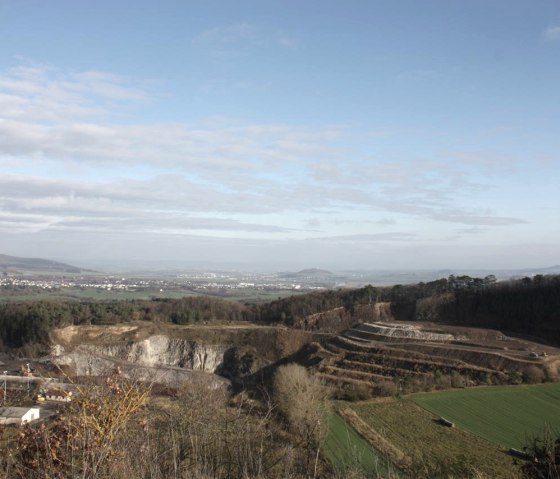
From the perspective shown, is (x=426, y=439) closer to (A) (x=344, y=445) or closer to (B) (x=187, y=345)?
(A) (x=344, y=445)

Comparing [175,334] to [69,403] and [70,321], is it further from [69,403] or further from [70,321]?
[69,403]

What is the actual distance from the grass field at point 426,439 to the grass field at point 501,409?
0.97 meters

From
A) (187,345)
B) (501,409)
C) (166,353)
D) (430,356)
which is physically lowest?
(166,353)

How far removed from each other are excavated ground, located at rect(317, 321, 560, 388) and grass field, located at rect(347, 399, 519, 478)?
19.8ft

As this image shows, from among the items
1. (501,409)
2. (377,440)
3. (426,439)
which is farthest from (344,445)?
(501,409)

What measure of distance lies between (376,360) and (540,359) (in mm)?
10858

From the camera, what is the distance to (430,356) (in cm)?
3706

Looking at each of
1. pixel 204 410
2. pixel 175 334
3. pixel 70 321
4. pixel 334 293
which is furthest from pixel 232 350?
pixel 204 410

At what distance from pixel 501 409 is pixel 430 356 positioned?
10993mm

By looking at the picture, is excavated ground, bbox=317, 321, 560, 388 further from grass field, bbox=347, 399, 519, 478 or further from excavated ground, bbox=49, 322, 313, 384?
excavated ground, bbox=49, 322, 313, 384

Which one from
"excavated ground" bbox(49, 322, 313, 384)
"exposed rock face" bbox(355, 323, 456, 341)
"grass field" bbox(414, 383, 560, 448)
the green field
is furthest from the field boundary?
"excavated ground" bbox(49, 322, 313, 384)

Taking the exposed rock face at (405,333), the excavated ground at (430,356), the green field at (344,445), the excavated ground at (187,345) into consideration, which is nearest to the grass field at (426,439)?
the green field at (344,445)

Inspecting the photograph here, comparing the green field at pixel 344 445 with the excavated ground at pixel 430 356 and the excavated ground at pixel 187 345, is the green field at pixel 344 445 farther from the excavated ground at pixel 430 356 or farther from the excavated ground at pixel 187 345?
the excavated ground at pixel 187 345

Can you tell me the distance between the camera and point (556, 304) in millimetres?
47719
